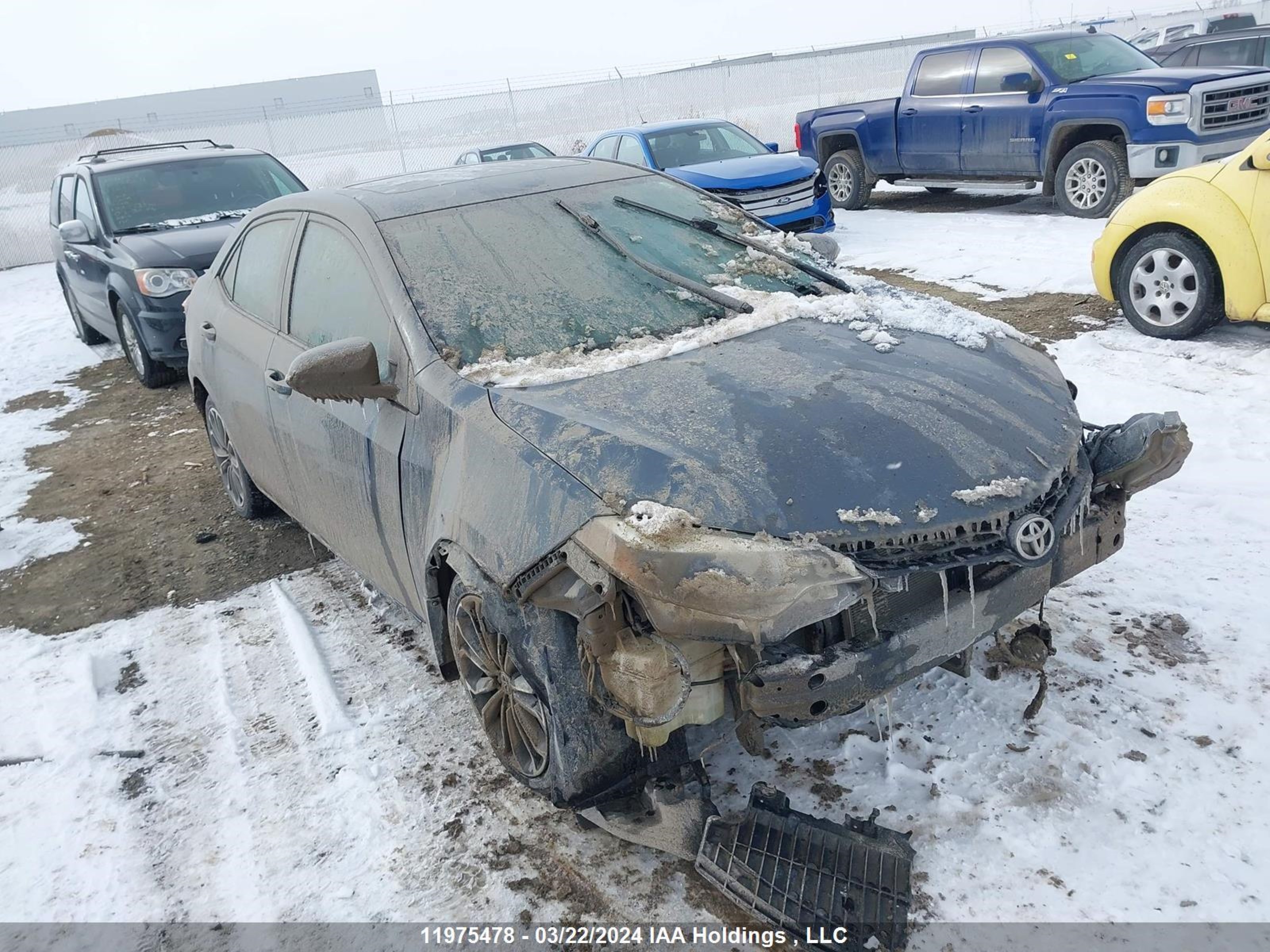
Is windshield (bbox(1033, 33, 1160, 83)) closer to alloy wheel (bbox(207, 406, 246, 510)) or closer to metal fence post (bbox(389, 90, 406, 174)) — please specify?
alloy wheel (bbox(207, 406, 246, 510))

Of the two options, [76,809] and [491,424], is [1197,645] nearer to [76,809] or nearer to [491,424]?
[491,424]

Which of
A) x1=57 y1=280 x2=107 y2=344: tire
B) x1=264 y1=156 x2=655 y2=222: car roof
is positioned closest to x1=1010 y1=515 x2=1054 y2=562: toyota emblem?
x1=264 y1=156 x2=655 y2=222: car roof

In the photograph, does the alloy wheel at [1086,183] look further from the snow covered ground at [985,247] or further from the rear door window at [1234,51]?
the rear door window at [1234,51]

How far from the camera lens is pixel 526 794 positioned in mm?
2914

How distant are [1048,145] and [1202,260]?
5.08 meters

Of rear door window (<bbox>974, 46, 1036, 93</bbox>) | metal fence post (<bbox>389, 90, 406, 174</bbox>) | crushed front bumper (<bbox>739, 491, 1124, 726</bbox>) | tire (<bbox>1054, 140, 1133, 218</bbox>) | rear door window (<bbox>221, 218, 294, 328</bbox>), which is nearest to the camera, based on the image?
crushed front bumper (<bbox>739, 491, 1124, 726</bbox>)

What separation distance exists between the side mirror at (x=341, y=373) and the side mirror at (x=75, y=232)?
21.0 feet

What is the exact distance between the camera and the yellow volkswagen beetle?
549 cm

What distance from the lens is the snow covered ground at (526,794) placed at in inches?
97.2

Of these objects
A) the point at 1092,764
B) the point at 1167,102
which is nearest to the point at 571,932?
the point at 1092,764

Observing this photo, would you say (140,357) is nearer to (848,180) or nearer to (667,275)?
(667,275)

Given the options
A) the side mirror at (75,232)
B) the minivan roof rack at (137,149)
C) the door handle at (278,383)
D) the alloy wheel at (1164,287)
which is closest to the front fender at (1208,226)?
A: the alloy wheel at (1164,287)

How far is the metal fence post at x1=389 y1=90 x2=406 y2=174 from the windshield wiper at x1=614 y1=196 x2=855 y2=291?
72.6 ft

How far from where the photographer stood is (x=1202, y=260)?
19.0 feet
